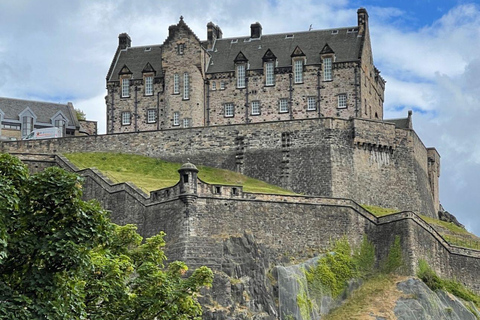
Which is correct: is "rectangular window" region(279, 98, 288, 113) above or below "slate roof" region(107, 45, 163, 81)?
below

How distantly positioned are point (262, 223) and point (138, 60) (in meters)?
30.1

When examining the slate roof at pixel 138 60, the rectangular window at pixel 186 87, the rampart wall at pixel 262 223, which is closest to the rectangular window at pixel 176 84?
the rectangular window at pixel 186 87

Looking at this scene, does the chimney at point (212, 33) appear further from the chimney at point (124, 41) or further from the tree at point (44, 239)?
the tree at point (44, 239)

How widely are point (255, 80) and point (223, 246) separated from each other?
2644 centimetres

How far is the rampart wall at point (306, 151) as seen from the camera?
72.0m

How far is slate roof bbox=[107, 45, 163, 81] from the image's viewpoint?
8396 centimetres

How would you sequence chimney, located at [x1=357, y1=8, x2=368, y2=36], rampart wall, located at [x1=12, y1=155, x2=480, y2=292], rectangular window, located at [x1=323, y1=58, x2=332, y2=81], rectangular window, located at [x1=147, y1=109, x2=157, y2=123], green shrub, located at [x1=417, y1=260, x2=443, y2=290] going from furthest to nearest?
1. rectangular window, located at [x1=147, y1=109, x2=157, y2=123]
2. chimney, located at [x1=357, y1=8, x2=368, y2=36]
3. rectangular window, located at [x1=323, y1=58, x2=332, y2=81]
4. green shrub, located at [x1=417, y1=260, x2=443, y2=290]
5. rampart wall, located at [x1=12, y1=155, x2=480, y2=292]

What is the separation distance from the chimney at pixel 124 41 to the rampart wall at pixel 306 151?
13843 mm

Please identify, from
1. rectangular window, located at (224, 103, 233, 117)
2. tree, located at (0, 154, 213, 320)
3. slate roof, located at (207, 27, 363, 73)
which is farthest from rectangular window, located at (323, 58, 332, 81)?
tree, located at (0, 154, 213, 320)

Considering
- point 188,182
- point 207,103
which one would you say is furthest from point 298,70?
point 188,182

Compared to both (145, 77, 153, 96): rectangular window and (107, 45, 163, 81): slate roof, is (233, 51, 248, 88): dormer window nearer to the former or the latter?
(107, 45, 163, 81): slate roof

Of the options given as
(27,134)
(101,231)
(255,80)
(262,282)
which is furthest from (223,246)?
(27,134)

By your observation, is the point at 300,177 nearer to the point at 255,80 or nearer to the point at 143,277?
the point at 255,80

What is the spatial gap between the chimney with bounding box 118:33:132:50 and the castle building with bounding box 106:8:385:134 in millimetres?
3382
